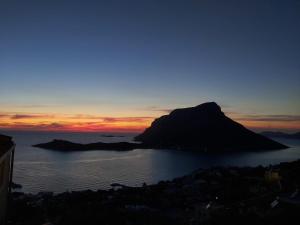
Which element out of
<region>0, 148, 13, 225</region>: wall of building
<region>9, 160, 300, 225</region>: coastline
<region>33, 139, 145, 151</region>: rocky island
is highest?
<region>0, 148, 13, 225</region>: wall of building

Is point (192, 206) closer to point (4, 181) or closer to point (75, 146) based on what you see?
point (4, 181)

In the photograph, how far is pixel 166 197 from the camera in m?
31.0

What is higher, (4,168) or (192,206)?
(4,168)

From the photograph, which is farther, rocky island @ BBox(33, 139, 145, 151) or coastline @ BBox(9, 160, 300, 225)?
rocky island @ BBox(33, 139, 145, 151)

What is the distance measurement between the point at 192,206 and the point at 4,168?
53.2 ft

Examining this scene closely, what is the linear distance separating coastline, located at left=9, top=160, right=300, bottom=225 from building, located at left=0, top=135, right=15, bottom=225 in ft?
16.5

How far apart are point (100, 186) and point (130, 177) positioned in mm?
14193

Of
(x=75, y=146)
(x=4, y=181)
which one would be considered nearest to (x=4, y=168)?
(x=4, y=181)

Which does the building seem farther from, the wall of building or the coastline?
the coastline

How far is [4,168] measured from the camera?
1369cm

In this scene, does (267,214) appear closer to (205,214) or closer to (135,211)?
(205,214)

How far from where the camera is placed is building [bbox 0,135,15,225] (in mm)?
12802

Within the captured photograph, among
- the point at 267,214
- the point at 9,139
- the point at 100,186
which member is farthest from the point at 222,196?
the point at 100,186

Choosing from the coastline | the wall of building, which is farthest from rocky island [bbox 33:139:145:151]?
the wall of building
